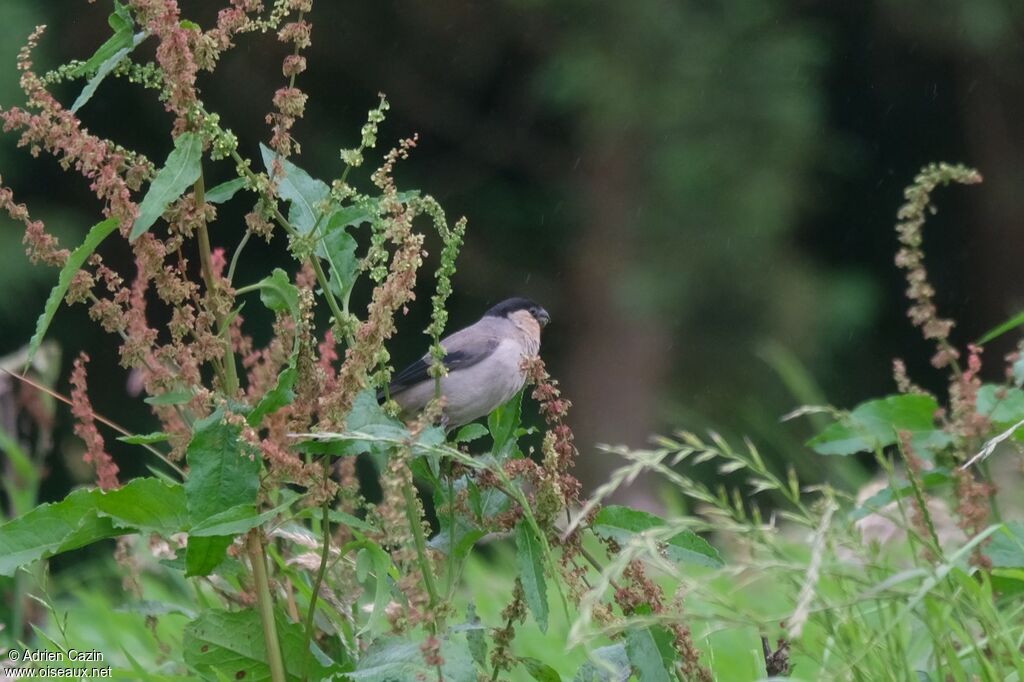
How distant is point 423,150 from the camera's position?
878 centimetres

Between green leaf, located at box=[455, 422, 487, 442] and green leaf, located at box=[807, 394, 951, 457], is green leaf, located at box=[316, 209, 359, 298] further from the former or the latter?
green leaf, located at box=[807, 394, 951, 457]

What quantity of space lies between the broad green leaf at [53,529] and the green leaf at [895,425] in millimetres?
1149

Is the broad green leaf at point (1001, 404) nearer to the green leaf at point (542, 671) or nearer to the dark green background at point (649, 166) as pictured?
the green leaf at point (542, 671)

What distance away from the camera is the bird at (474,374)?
9.52 ft

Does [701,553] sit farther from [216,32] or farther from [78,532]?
[216,32]

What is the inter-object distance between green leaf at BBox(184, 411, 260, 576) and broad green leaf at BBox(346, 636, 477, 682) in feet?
0.79

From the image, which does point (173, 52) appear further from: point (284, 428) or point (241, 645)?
point (241, 645)

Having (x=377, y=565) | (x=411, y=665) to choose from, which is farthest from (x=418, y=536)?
(x=411, y=665)

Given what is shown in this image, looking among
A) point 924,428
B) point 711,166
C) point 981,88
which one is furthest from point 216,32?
point 981,88

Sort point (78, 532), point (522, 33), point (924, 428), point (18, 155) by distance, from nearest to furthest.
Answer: point (78, 532) < point (924, 428) < point (18, 155) < point (522, 33)

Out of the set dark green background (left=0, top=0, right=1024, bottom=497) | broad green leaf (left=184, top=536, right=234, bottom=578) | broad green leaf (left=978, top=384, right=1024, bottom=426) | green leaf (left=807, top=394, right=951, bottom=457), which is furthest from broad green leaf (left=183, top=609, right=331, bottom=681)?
dark green background (left=0, top=0, right=1024, bottom=497)

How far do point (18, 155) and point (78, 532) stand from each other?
5767 millimetres

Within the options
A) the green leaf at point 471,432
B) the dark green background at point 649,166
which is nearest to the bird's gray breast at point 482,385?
the green leaf at point 471,432

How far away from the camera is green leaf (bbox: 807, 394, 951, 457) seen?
220 cm
